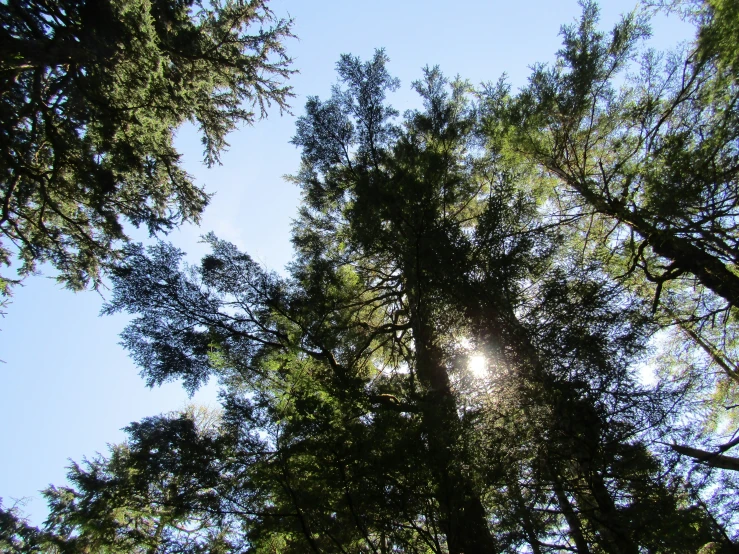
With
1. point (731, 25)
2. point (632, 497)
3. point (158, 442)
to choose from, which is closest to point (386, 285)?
point (158, 442)

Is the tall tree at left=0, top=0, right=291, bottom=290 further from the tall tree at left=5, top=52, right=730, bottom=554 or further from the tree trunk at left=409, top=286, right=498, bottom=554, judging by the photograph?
the tree trunk at left=409, top=286, right=498, bottom=554

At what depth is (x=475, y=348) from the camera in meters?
5.43

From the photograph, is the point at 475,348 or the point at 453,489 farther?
the point at 475,348

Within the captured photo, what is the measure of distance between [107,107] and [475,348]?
7.15m

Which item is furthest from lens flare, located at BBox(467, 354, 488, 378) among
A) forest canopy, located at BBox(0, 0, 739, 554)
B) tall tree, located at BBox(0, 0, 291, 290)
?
tall tree, located at BBox(0, 0, 291, 290)

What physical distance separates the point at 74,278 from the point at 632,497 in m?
9.94

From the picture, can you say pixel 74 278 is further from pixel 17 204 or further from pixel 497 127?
pixel 497 127

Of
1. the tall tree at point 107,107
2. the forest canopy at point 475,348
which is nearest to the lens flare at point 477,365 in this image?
the forest canopy at point 475,348

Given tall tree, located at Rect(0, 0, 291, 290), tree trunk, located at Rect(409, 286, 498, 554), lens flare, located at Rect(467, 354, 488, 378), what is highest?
tall tree, located at Rect(0, 0, 291, 290)

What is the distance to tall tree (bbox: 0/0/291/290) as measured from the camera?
558 centimetres

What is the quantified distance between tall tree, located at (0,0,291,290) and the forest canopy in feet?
4.85

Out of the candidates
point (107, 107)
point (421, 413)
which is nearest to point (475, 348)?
point (421, 413)

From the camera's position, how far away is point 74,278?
25.5 ft

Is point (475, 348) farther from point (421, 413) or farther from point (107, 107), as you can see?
point (107, 107)
